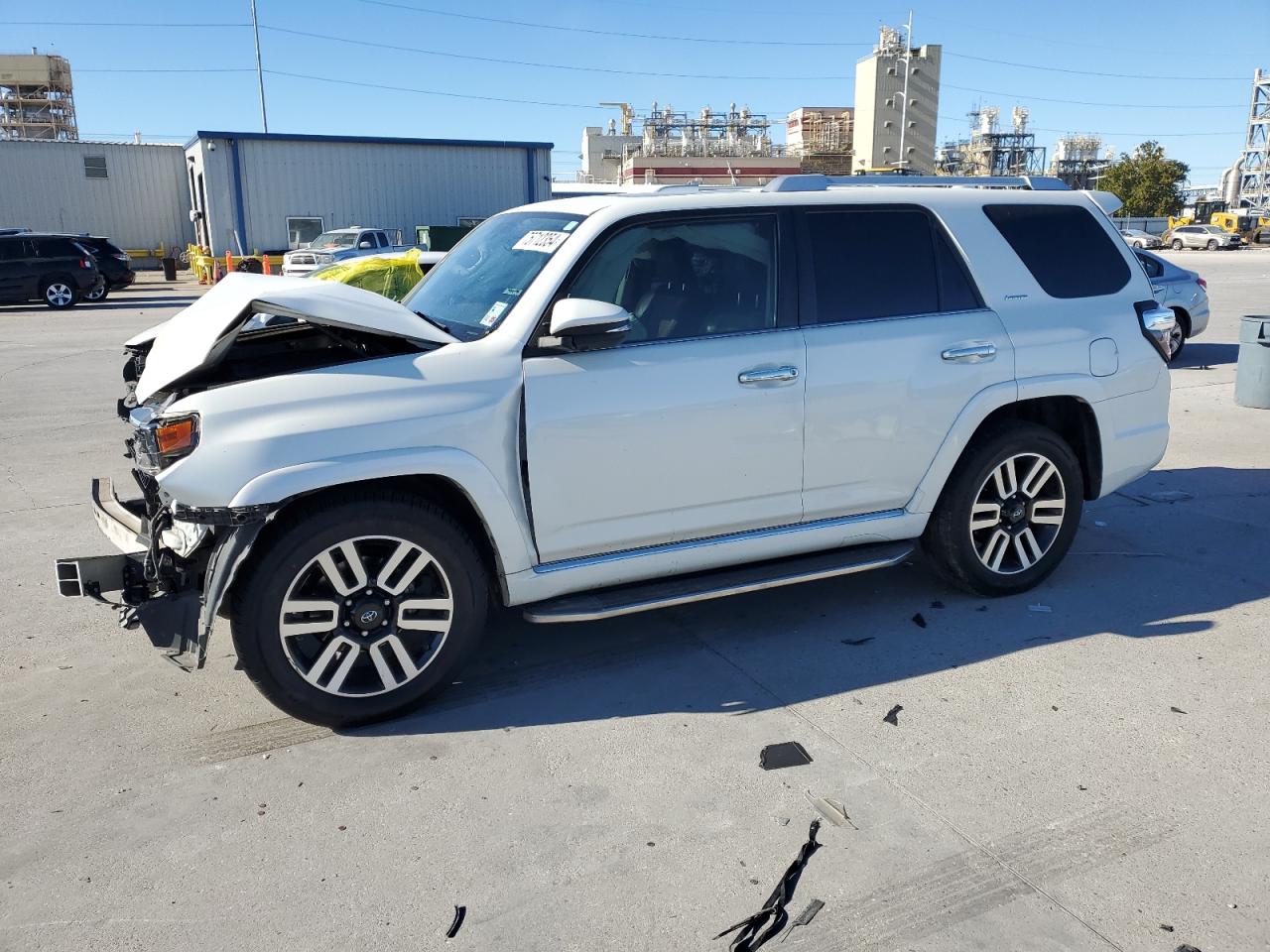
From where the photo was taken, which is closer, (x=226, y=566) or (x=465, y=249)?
(x=226, y=566)

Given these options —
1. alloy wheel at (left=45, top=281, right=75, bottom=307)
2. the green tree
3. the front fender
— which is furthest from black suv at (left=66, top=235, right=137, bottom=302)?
the green tree

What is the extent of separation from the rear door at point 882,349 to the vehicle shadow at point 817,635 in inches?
24.2

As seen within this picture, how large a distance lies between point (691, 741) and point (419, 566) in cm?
120

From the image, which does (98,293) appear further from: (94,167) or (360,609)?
(360,609)

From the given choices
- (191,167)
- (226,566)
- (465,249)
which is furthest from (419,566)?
(191,167)

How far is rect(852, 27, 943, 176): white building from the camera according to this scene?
77062 mm

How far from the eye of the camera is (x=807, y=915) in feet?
9.09

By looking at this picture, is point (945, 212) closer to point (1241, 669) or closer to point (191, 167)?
point (1241, 669)

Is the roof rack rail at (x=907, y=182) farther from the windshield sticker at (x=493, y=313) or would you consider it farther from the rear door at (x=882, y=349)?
the windshield sticker at (x=493, y=313)

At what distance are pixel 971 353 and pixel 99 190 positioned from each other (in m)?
42.9

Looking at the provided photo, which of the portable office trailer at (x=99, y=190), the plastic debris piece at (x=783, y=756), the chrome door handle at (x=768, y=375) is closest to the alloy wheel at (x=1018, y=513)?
the chrome door handle at (x=768, y=375)

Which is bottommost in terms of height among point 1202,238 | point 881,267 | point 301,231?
point 881,267

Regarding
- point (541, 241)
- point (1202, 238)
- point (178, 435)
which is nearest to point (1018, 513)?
point (541, 241)

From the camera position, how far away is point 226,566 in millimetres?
3414
